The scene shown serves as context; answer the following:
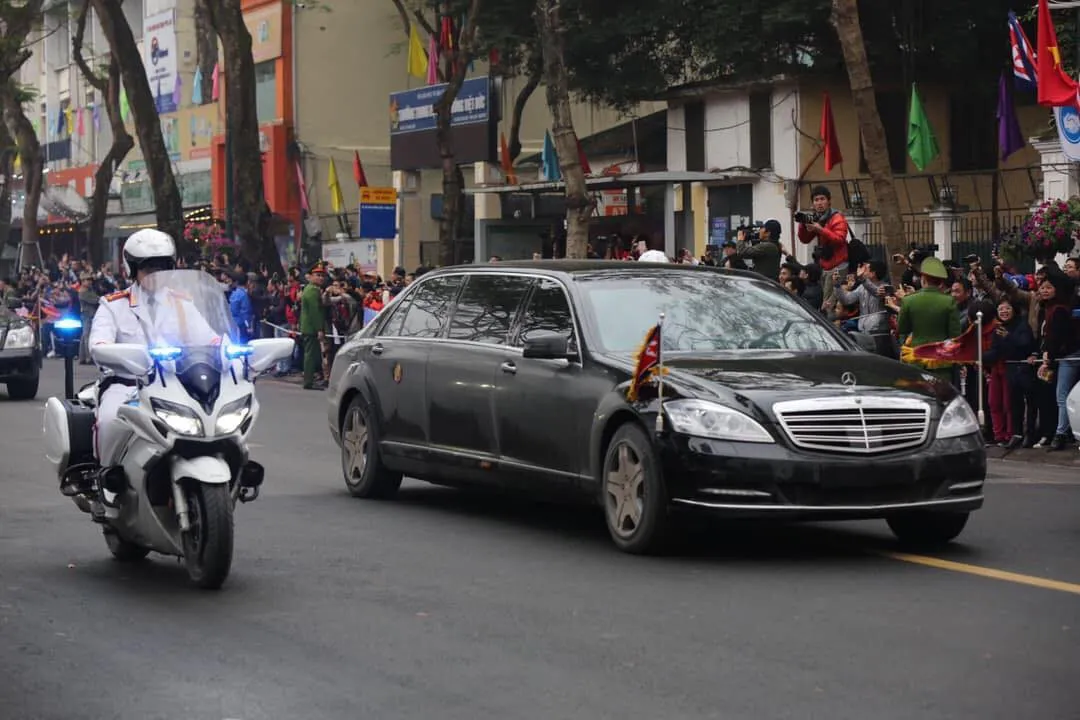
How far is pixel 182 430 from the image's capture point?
896 centimetres

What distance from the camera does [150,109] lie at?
41.2m

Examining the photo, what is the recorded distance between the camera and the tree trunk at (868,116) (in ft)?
71.8

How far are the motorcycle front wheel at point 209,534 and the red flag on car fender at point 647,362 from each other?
90.4 inches

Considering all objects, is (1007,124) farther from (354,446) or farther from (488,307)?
(488,307)

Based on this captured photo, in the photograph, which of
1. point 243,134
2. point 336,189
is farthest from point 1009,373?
point 336,189

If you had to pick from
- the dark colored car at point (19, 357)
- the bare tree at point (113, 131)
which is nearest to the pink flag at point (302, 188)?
the bare tree at point (113, 131)

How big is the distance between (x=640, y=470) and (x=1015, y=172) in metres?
28.0

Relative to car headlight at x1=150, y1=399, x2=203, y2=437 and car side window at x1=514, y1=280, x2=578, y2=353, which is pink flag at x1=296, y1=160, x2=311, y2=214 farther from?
car headlight at x1=150, y1=399, x2=203, y2=437

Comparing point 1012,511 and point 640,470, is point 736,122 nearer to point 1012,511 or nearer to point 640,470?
point 1012,511

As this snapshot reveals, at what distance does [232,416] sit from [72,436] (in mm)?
1169

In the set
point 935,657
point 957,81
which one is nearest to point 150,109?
point 957,81

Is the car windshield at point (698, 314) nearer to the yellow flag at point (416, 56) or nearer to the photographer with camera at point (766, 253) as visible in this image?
the photographer with camera at point (766, 253)

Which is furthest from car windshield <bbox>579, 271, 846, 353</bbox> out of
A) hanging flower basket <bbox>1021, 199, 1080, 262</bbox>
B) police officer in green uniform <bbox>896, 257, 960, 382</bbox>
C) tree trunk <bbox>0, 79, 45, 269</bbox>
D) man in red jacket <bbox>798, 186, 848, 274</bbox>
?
tree trunk <bbox>0, 79, 45, 269</bbox>

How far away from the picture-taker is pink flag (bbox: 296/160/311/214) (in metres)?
51.7
